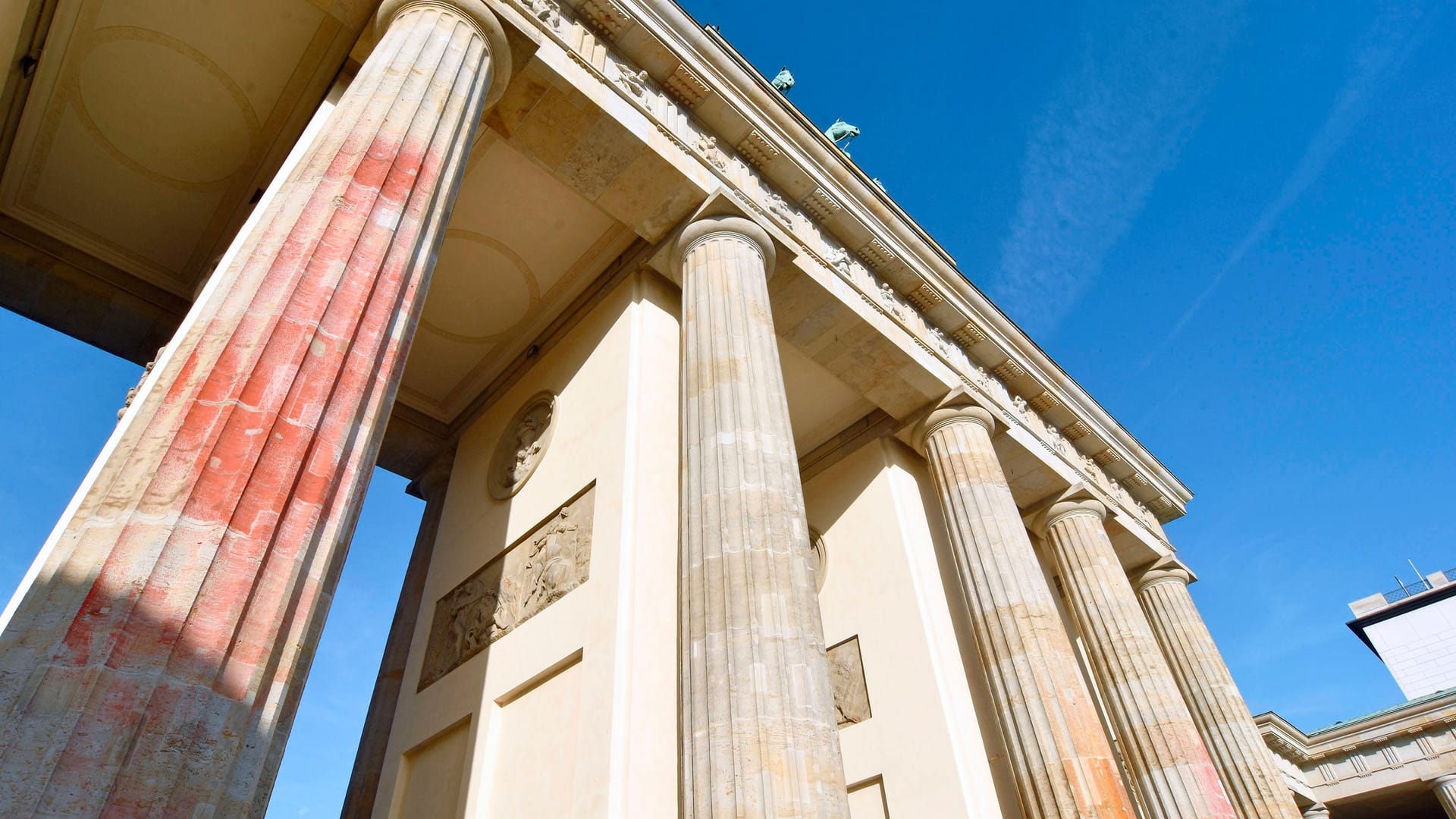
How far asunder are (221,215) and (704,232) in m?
5.98

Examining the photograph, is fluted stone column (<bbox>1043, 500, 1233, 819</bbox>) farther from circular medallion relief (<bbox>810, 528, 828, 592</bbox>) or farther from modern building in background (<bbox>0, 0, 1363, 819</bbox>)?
circular medallion relief (<bbox>810, 528, 828, 592</bbox>)

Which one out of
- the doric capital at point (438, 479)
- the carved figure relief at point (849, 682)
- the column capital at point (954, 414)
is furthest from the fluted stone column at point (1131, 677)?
the doric capital at point (438, 479)

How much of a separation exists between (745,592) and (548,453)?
162 inches

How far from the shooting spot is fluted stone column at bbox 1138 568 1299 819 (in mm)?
12680

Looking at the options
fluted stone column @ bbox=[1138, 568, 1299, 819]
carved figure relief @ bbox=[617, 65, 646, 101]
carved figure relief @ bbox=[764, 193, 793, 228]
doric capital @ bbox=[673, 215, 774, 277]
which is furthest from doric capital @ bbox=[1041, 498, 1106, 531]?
carved figure relief @ bbox=[617, 65, 646, 101]

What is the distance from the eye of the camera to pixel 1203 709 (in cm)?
1388

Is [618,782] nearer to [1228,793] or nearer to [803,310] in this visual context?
[803,310]

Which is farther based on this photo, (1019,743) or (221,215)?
(221,215)

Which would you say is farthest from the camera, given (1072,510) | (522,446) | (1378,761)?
(1378,761)

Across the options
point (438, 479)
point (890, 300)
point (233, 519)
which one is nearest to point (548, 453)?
point (438, 479)

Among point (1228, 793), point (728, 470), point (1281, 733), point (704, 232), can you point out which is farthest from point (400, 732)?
point (1281, 733)

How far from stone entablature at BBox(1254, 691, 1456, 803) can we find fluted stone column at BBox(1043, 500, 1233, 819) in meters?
12.8

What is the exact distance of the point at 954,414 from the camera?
11.9 m

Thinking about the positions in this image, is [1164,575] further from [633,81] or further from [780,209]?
[633,81]
